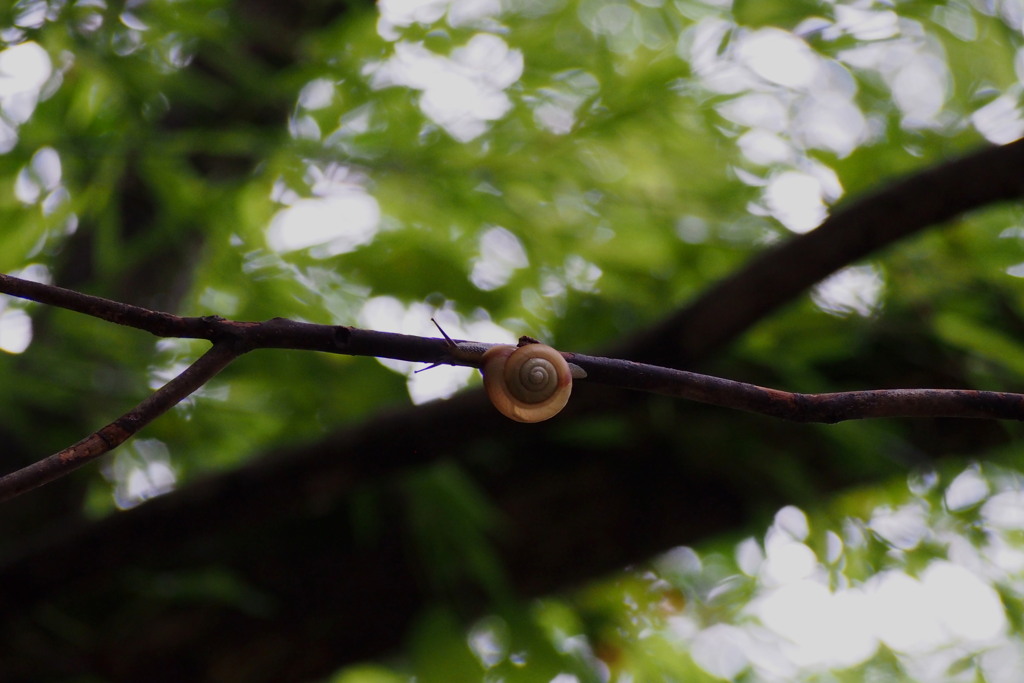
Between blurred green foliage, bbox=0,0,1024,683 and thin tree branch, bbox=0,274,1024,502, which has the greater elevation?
thin tree branch, bbox=0,274,1024,502

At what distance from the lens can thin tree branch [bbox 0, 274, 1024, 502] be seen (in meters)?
0.25

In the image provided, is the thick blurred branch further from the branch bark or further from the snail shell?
the snail shell

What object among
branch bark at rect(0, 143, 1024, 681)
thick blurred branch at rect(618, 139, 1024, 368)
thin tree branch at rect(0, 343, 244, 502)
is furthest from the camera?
branch bark at rect(0, 143, 1024, 681)

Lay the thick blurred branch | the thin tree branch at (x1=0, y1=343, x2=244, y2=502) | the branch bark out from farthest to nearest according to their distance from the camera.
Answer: the branch bark, the thick blurred branch, the thin tree branch at (x1=0, y1=343, x2=244, y2=502)

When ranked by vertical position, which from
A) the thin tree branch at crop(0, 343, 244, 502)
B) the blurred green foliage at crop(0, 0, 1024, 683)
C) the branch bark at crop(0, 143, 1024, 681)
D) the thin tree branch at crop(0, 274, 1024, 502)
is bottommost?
the branch bark at crop(0, 143, 1024, 681)

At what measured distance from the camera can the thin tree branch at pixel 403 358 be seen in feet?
0.82

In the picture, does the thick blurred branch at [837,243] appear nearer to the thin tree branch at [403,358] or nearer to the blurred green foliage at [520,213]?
the blurred green foliage at [520,213]

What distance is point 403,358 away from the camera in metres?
0.26

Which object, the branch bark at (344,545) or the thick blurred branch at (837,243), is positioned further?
the branch bark at (344,545)

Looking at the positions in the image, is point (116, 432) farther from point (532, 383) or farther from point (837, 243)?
point (837, 243)

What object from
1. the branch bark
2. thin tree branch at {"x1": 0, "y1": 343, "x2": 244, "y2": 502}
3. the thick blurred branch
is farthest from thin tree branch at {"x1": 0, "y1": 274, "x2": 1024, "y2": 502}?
the branch bark

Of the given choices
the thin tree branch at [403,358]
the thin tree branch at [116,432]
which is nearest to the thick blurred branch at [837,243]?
the thin tree branch at [403,358]

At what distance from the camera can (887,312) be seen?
2.59 feet

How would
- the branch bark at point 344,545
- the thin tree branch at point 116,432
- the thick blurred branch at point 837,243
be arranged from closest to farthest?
the thin tree branch at point 116,432
the thick blurred branch at point 837,243
the branch bark at point 344,545
